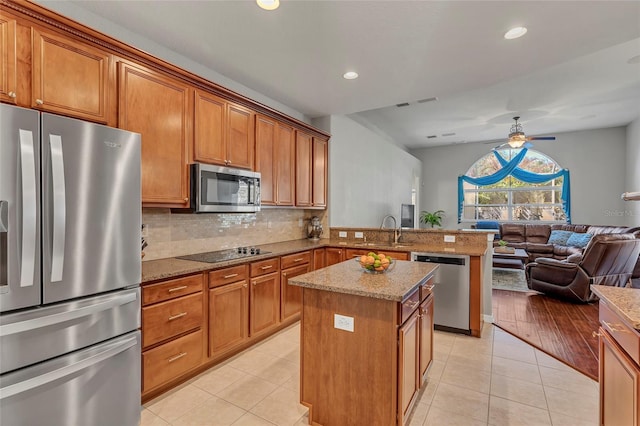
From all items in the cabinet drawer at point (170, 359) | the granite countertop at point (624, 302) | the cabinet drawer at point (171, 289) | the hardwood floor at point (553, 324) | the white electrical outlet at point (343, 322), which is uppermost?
the granite countertop at point (624, 302)

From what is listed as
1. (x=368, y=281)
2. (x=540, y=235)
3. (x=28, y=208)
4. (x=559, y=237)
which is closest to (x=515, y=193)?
(x=540, y=235)

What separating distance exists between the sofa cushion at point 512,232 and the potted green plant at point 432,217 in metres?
1.68

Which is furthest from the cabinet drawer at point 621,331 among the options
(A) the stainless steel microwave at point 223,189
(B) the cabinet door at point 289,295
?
(A) the stainless steel microwave at point 223,189

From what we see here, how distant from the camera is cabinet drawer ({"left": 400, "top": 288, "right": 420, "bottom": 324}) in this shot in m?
1.74

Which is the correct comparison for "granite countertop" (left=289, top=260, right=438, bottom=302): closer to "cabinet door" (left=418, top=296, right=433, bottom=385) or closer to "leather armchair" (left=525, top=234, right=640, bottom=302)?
"cabinet door" (left=418, top=296, right=433, bottom=385)

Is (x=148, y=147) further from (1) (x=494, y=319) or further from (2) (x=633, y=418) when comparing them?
(1) (x=494, y=319)

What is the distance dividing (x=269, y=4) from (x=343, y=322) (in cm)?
222

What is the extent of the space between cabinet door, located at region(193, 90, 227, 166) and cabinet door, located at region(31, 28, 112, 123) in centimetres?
76

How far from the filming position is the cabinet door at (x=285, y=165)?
3881mm

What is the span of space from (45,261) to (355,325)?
Answer: 5.38 feet

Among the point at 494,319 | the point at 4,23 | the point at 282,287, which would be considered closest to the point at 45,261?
the point at 4,23

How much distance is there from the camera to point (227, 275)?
2.74m

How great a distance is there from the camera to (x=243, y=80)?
361 cm

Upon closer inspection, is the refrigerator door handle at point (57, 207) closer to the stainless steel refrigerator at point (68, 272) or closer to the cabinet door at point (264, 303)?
the stainless steel refrigerator at point (68, 272)
